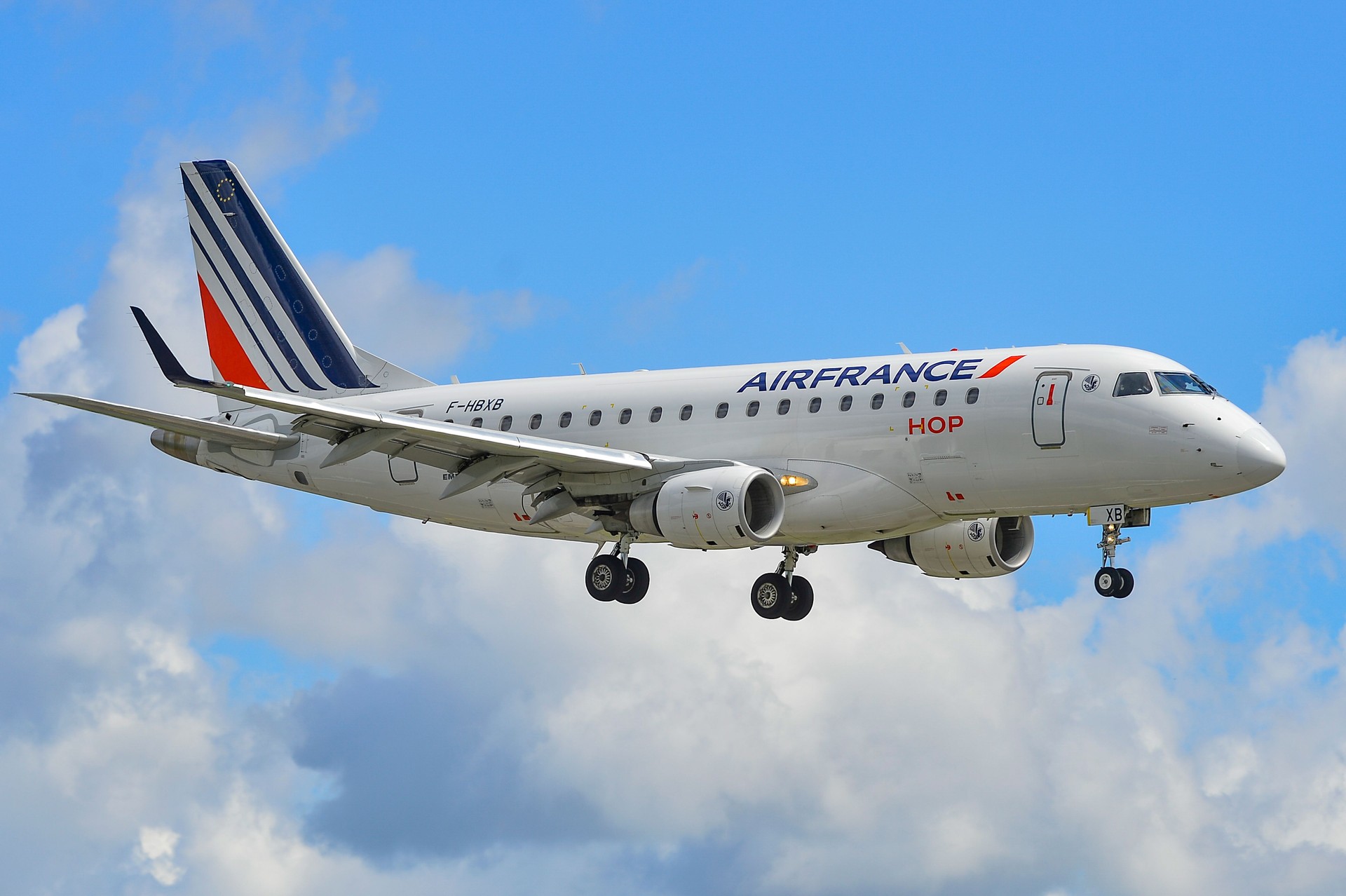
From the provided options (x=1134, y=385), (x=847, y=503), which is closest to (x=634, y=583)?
(x=847, y=503)

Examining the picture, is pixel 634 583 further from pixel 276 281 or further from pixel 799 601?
pixel 276 281

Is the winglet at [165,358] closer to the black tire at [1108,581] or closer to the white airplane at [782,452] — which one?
the white airplane at [782,452]

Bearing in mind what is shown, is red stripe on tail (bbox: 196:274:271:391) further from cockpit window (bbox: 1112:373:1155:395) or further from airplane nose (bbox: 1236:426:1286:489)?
airplane nose (bbox: 1236:426:1286:489)

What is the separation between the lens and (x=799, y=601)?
1793 inches

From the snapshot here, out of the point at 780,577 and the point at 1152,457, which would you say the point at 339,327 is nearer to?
the point at 780,577

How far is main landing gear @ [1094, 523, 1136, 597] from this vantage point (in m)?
38.2

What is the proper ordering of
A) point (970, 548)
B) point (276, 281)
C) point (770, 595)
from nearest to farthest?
point (970, 548) → point (770, 595) → point (276, 281)

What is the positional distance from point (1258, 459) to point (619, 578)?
14012 millimetres

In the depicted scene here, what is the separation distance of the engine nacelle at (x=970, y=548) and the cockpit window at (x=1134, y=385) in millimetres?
6753

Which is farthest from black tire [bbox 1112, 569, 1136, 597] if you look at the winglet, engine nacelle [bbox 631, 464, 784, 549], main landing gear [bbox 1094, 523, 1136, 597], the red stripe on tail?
the red stripe on tail

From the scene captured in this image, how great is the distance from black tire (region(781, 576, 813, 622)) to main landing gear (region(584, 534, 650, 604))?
192 inches

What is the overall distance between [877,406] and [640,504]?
219 inches

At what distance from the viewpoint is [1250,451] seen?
37.2 meters

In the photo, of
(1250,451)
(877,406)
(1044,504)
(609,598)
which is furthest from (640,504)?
(1250,451)
